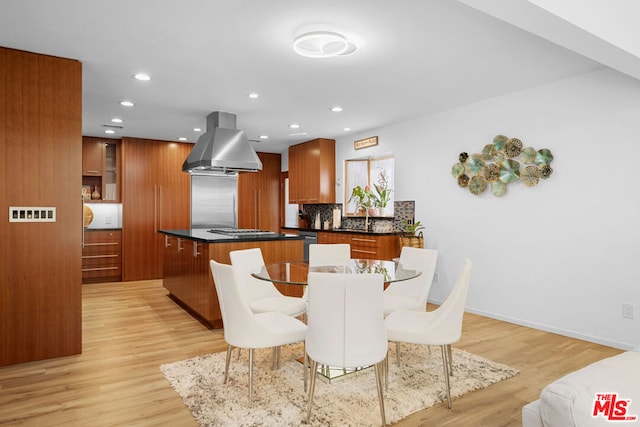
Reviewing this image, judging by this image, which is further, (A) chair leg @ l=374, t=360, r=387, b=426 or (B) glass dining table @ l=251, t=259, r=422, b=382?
(B) glass dining table @ l=251, t=259, r=422, b=382

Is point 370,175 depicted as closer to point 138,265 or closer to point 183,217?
point 183,217

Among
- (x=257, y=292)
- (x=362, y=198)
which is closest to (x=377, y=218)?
(x=362, y=198)

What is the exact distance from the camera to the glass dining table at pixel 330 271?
2.64 m

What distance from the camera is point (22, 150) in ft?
10.4

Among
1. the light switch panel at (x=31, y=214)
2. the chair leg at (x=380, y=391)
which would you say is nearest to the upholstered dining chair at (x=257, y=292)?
the chair leg at (x=380, y=391)

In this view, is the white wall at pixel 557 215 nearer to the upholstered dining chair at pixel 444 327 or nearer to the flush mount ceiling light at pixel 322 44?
the upholstered dining chair at pixel 444 327

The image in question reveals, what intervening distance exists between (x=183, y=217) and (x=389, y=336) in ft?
19.1

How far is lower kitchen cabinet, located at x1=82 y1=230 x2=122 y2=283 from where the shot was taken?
6660 millimetres

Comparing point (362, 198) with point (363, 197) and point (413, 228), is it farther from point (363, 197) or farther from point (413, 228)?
point (413, 228)

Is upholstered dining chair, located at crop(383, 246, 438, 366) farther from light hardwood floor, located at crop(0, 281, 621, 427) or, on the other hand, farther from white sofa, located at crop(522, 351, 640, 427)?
white sofa, located at crop(522, 351, 640, 427)

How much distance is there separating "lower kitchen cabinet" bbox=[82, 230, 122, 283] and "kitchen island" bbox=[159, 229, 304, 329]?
234cm

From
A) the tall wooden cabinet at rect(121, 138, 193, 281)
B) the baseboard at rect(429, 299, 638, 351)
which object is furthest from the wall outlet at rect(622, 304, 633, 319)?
the tall wooden cabinet at rect(121, 138, 193, 281)

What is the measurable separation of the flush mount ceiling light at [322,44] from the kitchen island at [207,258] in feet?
6.79

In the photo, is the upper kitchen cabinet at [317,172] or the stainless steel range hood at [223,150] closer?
the stainless steel range hood at [223,150]
